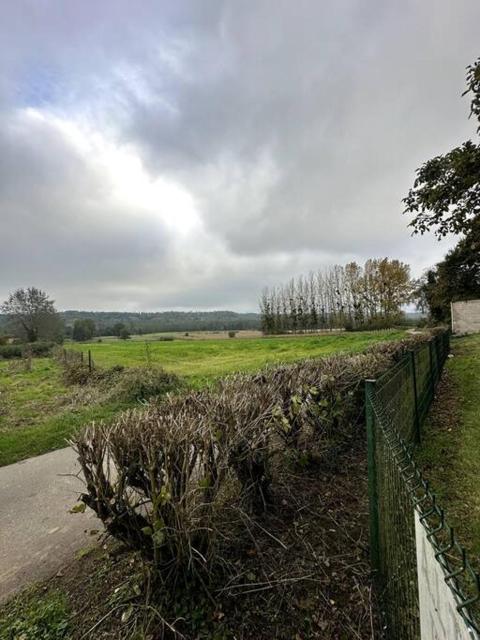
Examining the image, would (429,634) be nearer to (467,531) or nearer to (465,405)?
(467,531)

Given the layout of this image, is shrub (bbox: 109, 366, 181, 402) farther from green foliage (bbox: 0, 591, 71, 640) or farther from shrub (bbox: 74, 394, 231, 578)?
shrub (bbox: 74, 394, 231, 578)

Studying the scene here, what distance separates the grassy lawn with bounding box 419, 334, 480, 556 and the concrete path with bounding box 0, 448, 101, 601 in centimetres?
357

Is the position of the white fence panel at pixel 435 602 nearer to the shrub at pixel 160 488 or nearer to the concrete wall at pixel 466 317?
the shrub at pixel 160 488

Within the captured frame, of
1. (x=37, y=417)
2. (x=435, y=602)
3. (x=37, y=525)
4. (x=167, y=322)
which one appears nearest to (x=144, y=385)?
(x=37, y=417)

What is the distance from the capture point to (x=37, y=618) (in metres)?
2.14

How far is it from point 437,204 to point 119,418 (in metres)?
11.6

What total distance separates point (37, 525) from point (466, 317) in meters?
27.1

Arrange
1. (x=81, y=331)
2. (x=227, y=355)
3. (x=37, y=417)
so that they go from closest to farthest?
(x=37, y=417), (x=227, y=355), (x=81, y=331)

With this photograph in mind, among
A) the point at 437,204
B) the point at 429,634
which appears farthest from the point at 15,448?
the point at 437,204

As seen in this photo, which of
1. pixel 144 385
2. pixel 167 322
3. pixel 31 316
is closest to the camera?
pixel 144 385

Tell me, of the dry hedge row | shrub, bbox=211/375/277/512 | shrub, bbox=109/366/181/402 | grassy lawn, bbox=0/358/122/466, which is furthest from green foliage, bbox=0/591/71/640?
shrub, bbox=109/366/181/402

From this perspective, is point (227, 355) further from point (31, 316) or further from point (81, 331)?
point (81, 331)

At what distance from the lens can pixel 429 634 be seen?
3.46 ft

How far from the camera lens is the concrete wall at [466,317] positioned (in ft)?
73.7
